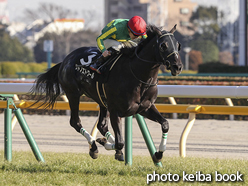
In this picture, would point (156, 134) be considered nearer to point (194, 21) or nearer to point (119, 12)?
point (194, 21)

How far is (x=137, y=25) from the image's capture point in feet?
14.1

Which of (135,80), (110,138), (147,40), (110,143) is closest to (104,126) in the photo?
(110,138)

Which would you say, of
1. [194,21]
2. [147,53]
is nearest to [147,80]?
[147,53]

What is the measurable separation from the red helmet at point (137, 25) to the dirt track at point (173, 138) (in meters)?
2.25

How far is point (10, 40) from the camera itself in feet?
182

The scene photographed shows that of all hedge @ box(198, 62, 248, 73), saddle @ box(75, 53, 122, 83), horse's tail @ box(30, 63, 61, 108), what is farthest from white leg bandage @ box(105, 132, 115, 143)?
hedge @ box(198, 62, 248, 73)

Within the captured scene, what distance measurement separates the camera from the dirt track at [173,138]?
21.1ft

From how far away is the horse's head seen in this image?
390 centimetres

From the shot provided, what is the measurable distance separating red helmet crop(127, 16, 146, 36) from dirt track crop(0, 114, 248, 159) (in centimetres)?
225

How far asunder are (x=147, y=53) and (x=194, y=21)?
233 ft

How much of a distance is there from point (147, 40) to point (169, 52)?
44 cm

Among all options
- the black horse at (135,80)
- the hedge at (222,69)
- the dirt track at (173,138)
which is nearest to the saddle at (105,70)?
the black horse at (135,80)

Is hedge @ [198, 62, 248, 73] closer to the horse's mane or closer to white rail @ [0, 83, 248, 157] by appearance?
white rail @ [0, 83, 248, 157]

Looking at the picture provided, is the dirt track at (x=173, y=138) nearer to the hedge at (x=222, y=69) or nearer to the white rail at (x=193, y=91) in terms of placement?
the white rail at (x=193, y=91)
